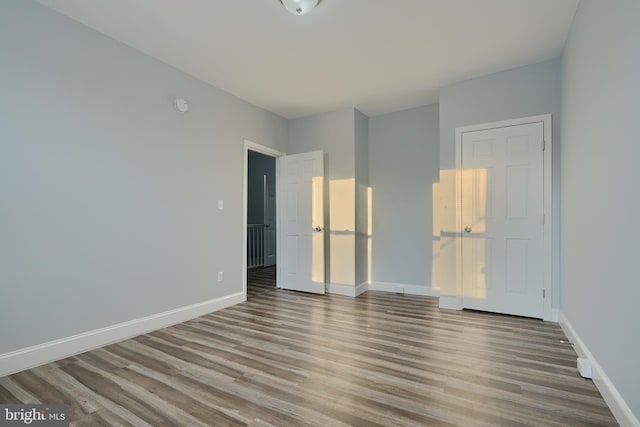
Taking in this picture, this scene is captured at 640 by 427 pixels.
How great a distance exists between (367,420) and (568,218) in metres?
2.54

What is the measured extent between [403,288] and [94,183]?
13.1 ft

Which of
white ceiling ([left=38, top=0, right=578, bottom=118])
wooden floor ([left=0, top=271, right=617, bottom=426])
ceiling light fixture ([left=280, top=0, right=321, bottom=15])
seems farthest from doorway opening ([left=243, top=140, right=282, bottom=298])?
ceiling light fixture ([left=280, top=0, right=321, bottom=15])

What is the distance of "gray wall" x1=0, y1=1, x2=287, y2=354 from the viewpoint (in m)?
2.20

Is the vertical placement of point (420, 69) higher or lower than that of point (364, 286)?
higher

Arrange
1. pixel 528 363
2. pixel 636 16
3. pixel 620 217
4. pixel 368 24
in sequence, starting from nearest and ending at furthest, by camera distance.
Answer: pixel 636 16, pixel 620 217, pixel 528 363, pixel 368 24

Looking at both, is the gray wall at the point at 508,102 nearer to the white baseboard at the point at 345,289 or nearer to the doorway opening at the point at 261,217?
the white baseboard at the point at 345,289

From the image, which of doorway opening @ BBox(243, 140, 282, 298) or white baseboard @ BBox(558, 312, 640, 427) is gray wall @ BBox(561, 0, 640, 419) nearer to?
white baseboard @ BBox(558, 312, 640, 427)

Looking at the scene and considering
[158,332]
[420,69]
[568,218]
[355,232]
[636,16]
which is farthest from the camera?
[355,232]

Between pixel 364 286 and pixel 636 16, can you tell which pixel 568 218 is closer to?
pixel 636 16

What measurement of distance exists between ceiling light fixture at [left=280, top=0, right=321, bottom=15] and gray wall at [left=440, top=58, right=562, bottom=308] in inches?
85.7

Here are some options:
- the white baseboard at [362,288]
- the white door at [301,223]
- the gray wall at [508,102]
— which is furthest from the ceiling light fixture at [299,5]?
the white baseboard at [362,288]

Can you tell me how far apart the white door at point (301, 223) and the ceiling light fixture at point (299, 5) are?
7.52 feet

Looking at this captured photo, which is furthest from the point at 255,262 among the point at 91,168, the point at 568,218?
Result: the point at 568,218

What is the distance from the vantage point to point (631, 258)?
1.43 meters
